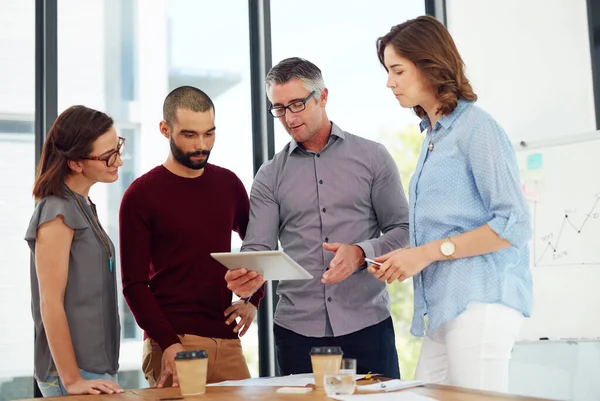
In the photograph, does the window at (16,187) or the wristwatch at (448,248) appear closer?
the wristwatch at (448,248)

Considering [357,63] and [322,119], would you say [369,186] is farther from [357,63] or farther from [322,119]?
[357,63]

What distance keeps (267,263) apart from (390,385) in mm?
557

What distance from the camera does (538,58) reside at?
4.25m

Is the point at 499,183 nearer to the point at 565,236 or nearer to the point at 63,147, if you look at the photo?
the point at 63,147

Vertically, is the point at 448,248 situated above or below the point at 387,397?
above

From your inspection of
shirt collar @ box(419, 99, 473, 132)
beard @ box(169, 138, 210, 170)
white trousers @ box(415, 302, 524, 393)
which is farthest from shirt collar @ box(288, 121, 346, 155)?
white trousers @ box(415, 302, 524, 393)

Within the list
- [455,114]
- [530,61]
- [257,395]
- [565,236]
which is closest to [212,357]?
[257,395]

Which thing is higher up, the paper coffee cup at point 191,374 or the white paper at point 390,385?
the paper coffee cup at point 191,374

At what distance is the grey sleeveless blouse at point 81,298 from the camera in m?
2.49


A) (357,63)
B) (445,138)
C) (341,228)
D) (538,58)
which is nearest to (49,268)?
(341,228)

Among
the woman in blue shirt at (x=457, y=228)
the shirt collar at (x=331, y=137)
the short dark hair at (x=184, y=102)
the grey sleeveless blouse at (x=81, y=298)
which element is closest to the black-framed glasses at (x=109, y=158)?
the grey sleeveless blouse at (x=81, y=298)

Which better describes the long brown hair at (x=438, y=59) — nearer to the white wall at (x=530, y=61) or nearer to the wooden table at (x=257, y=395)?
the wooden table at (x=257, y=395)

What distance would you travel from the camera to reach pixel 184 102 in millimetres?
2910

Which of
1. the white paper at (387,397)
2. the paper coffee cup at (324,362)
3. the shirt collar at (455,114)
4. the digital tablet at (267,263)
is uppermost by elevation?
the shirt collar at (455,114)
